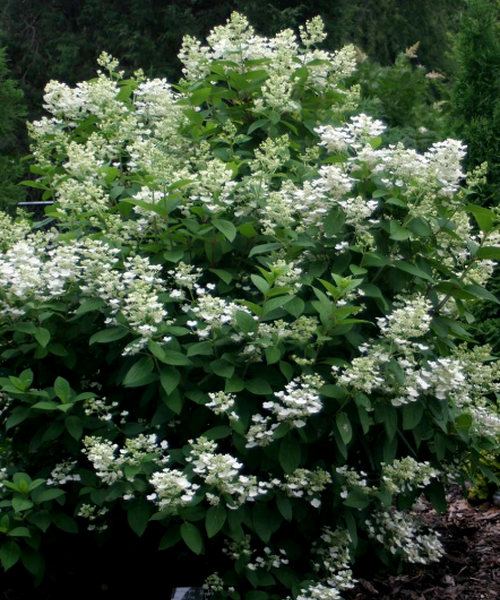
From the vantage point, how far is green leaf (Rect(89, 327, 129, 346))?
111 inches

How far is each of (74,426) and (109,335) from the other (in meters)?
0.36

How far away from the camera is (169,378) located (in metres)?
2.77

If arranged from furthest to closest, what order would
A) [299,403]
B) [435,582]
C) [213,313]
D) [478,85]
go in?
[478,85] → [435,582] → [213,313] → [299,403]

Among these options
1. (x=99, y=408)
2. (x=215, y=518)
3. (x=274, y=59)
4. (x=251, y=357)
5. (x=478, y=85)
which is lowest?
(x=215, y=518)

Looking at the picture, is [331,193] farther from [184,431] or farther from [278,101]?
[184,431]

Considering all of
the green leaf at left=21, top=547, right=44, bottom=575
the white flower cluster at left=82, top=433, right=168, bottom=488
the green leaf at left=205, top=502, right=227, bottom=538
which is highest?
the white flower cluster at left=82, top=433, right=168, bottom=488

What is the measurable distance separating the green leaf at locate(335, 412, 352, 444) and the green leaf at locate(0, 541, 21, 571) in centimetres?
120

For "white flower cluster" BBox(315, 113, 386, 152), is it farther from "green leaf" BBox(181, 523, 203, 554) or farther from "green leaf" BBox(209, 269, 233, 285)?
"green leaf" BBox(181, 523, 203, 554)

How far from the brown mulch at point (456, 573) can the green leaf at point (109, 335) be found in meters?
1.56

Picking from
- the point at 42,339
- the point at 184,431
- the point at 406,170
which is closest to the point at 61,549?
the point at 184,431

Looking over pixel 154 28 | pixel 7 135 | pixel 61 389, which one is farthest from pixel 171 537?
pixel 154 28

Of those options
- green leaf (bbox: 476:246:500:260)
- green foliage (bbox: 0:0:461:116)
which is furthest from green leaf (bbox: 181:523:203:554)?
green foliage (bbox: 0:0:461:116)

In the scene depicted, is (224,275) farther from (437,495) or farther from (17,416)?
(437,495)

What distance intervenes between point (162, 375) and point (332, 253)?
84cm
